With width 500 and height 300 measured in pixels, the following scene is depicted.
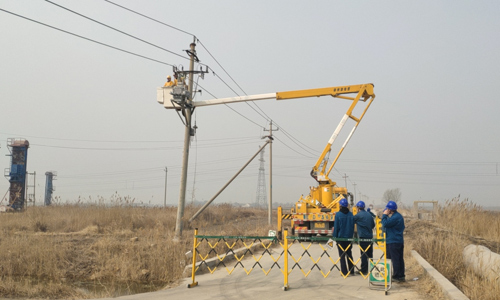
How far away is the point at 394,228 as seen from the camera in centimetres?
877

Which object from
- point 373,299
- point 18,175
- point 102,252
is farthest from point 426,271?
point 18,175

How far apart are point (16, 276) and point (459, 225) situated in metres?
20.2

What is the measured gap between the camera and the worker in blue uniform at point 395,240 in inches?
343

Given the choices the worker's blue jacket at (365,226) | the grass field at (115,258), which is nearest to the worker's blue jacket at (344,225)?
the worker's blue jacket at (365,226)

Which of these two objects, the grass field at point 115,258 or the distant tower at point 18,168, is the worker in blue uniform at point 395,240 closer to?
the grass field at point 115,258

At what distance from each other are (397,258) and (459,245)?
125 inches

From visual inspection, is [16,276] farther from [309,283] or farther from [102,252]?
[309,283]

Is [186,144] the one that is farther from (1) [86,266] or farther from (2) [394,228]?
(2) [394,228]

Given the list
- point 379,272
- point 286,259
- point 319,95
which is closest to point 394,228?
point 379,272

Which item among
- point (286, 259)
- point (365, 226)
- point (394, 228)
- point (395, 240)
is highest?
point (394, 228)

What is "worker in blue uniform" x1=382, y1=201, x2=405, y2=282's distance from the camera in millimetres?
8711

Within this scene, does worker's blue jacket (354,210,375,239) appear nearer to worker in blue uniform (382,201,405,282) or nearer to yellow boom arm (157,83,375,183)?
worker in blue uniform (382,201,405,282)

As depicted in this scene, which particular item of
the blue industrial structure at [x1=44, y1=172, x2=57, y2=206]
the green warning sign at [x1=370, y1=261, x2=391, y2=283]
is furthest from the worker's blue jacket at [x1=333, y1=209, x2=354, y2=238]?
the blue industrial structure at [x1=44, y1=172, x2=57, y2=206]

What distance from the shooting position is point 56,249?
565 inches
